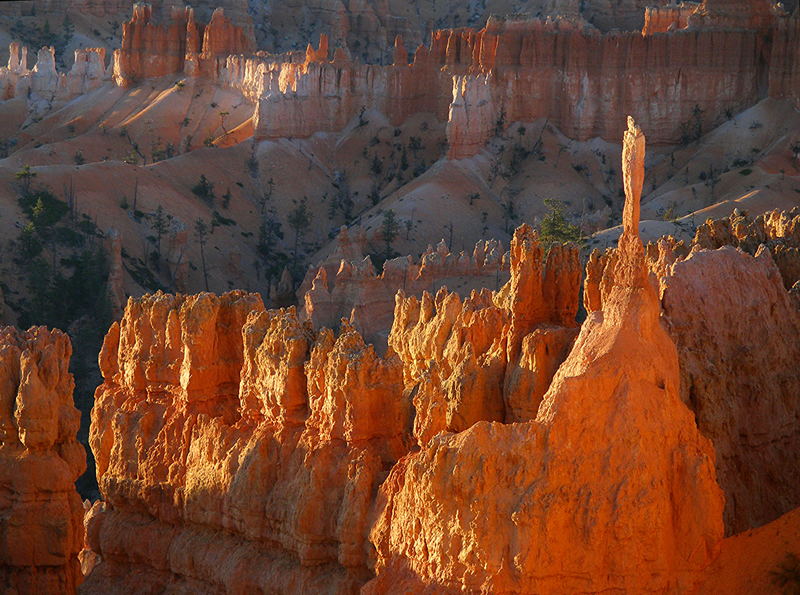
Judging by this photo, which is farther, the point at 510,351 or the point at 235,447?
the point at 235,447

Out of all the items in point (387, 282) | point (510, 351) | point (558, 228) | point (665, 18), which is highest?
point (665, 18)

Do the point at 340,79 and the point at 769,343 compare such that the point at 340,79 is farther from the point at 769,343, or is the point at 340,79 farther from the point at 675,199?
the point at 769,343

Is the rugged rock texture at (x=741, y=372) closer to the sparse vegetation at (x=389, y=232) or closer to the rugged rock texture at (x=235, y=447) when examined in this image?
the rugged rock texture at (x=235, y=447)

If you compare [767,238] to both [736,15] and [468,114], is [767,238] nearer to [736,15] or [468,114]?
[736,15]

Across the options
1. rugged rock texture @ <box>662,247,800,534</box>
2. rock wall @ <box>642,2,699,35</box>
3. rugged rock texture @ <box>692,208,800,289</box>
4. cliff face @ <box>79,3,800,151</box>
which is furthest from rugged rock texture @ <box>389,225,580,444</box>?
rock wall @ <box>642,2,699,35</box>

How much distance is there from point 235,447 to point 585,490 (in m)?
8.66

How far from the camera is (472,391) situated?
28297 mm

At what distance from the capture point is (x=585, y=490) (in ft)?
78.4

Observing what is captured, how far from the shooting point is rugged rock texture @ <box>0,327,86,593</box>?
110 ft

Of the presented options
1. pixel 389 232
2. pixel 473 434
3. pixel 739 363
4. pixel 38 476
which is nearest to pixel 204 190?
pixel 389 232

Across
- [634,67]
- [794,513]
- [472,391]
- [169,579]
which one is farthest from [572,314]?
[634,67]

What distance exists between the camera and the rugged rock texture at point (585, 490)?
77.8ft

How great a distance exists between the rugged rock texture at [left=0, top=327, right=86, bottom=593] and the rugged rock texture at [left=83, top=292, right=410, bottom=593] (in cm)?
65

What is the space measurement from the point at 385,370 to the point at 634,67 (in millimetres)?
75246
